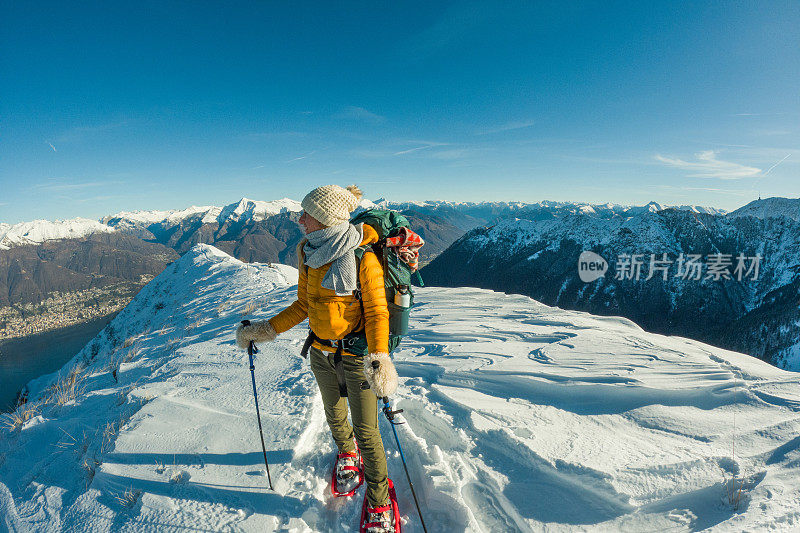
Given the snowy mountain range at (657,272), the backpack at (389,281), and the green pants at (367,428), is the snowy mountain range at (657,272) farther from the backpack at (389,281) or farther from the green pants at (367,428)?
the backpack at (389,281)

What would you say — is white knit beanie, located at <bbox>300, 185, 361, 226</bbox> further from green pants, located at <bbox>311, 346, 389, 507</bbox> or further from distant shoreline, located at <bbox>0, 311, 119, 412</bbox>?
distant shoreline, located at <bbox>0, 311, 119, 412</bbox>

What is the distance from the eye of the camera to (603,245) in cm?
15150

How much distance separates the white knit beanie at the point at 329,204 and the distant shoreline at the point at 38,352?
9874cm

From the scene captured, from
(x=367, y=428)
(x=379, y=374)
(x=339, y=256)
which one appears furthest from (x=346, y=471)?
(x=339, y=256)

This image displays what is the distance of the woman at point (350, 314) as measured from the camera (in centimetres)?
268

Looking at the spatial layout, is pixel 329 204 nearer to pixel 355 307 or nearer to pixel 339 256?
pixel 339 256

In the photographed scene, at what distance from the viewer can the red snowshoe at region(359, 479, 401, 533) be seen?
2842 millimetres

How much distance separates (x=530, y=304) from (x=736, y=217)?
228760 mm

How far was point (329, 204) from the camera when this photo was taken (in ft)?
9.30

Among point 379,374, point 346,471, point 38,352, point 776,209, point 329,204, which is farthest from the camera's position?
point 776,209

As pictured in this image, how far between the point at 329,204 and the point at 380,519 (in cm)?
283

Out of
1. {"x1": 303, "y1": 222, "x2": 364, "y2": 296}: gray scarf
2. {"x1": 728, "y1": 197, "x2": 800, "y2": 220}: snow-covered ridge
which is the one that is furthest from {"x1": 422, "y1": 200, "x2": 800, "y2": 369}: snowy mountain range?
A: {"x1": 303, "y1": 222, "x2": 364, "y2": 296}: gray scarf

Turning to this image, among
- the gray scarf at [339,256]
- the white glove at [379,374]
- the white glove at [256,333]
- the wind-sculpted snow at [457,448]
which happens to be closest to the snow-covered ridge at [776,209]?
the wind-sculpted snow at [457,448]

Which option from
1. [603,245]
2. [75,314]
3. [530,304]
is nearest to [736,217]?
[603,245]
